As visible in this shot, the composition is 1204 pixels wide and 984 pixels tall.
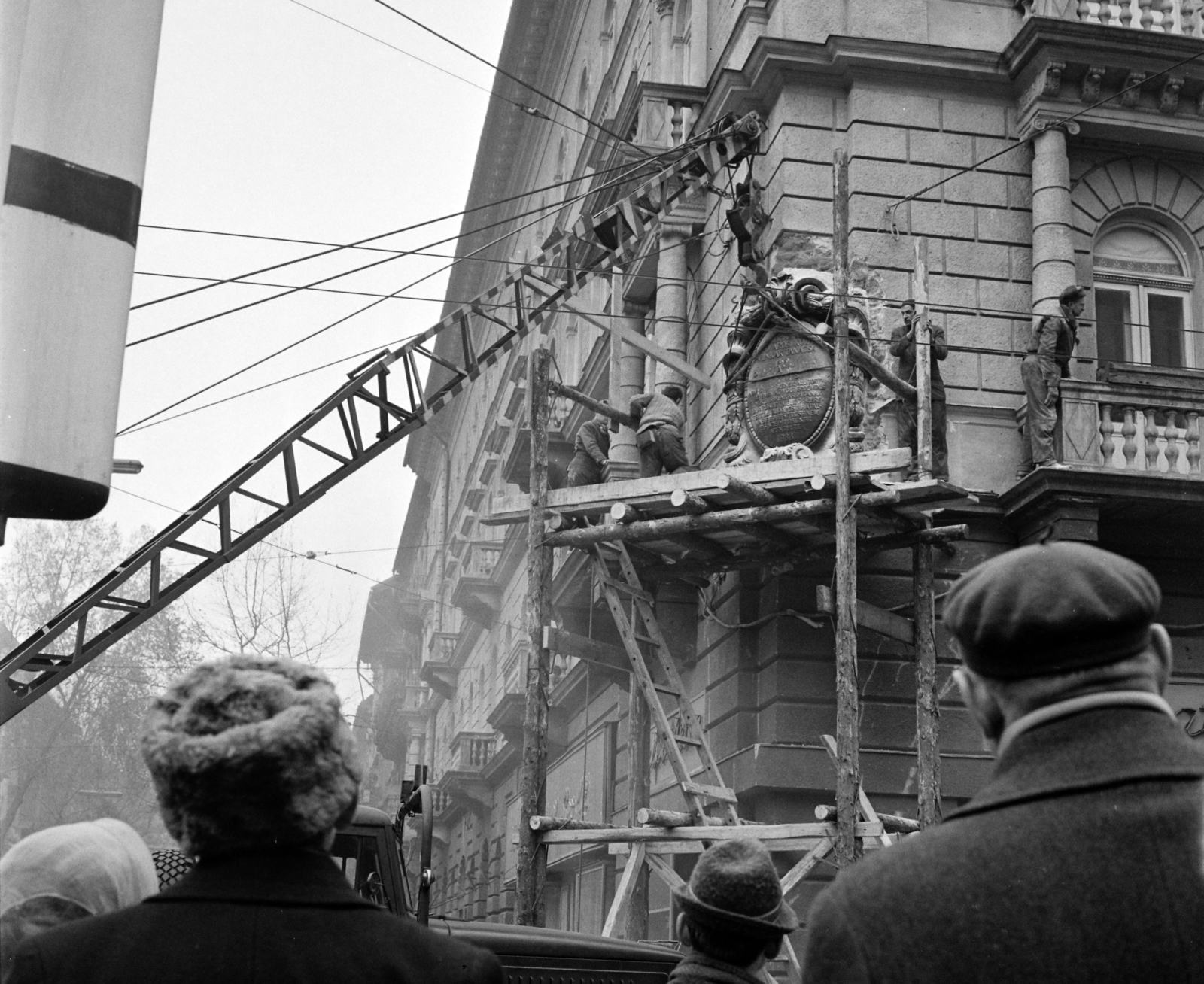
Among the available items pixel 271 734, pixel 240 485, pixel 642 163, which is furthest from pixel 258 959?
pixel 642 163

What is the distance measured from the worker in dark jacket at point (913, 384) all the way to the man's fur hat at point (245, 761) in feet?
42.3

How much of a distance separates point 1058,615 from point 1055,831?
289 millimetres

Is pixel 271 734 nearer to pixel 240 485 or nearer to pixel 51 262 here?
pixel 51 262

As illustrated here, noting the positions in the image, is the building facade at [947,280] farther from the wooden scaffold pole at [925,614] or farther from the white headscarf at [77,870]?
the white headscarf at [77,870]

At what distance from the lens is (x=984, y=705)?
2.12 m

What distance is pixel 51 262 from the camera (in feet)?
11.3

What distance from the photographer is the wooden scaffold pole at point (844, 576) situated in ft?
39.7

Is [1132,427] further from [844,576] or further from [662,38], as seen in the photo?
[662,38]

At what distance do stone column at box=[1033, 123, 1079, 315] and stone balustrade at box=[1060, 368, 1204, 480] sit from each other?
4.69ft

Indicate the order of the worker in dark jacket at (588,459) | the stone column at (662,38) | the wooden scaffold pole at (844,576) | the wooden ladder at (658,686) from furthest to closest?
the stone column at (662,38), the worker in dark jacket at (588,459), the wooden ladder at (658,686), the wooden scaffold pole at (844,576)

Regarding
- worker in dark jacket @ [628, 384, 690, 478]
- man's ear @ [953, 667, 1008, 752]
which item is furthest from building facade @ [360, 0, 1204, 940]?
man's ear @ [953, 667, 1008, 752]

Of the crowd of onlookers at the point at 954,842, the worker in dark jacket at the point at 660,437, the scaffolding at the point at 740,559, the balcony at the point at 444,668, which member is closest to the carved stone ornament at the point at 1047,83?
the scaffolding at the point at 740,559

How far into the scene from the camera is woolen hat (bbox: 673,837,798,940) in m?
3.78

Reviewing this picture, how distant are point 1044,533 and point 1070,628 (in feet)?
43.5
